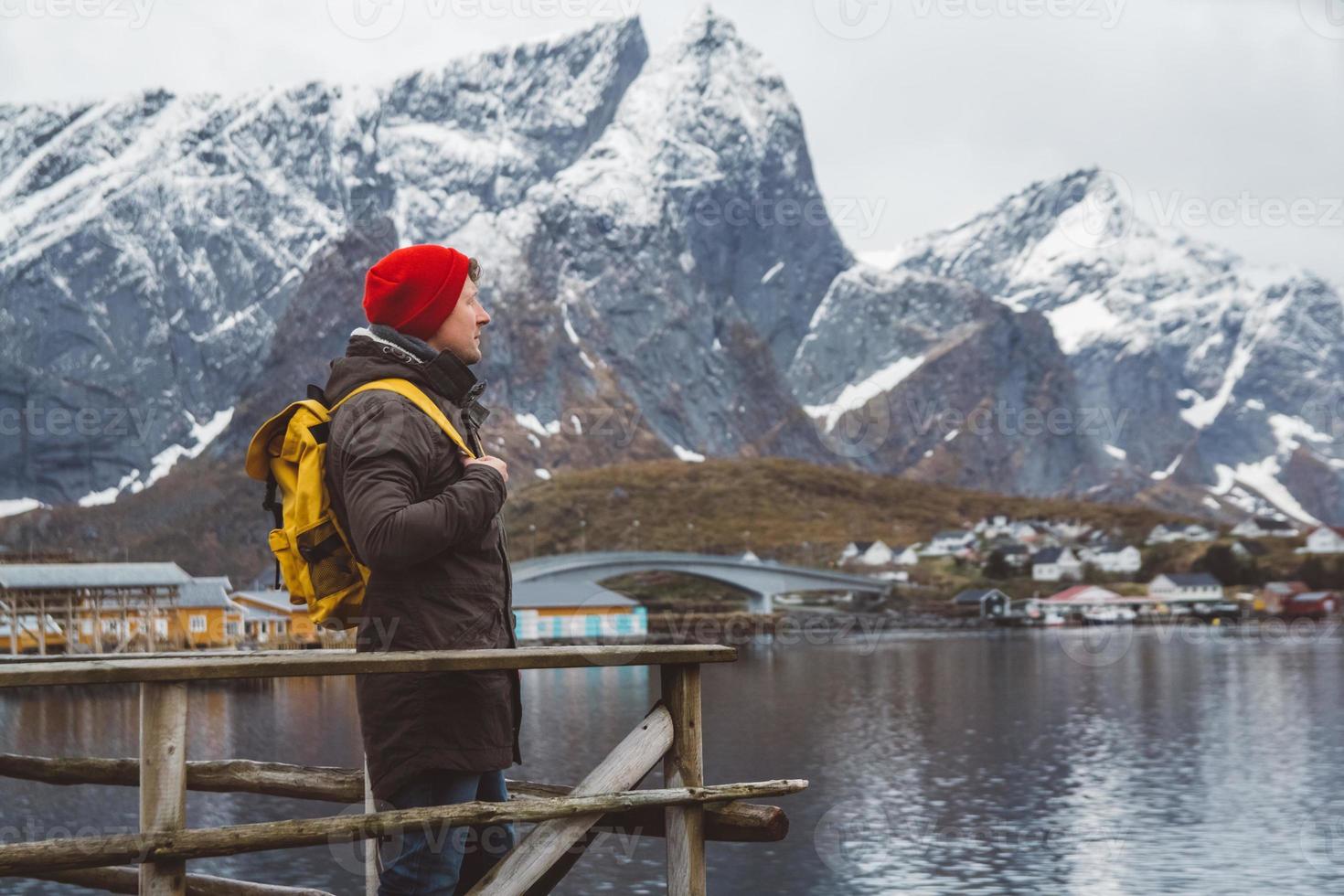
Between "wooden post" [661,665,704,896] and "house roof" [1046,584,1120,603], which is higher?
"wooden post" [661,665,704,896]

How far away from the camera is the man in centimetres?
558

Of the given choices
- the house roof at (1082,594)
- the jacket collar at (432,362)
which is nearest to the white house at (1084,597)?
the house roof at (1082,594)

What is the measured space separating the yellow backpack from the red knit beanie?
36 cm

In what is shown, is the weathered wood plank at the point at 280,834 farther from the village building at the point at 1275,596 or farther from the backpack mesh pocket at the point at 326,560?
the village building at the point at 1275,596

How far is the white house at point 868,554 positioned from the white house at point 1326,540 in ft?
172

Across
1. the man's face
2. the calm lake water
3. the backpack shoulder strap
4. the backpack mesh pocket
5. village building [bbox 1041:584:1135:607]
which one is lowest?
the calm lake water

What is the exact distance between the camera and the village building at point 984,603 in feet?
527

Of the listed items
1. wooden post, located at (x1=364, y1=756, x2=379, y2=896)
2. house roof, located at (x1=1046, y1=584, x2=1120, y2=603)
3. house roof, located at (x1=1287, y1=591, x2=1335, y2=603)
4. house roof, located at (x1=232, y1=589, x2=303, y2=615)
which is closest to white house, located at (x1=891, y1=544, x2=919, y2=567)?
house roof, located at (x1=1046, y1=584, x2=1120, y2=603)

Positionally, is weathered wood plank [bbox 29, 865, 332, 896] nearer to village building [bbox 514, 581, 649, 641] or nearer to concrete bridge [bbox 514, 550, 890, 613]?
village building [bbox 514, 581, 649, 641]

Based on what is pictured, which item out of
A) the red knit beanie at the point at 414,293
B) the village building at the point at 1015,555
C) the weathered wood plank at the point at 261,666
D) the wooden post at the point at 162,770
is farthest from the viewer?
the village building at the point at 1015,555

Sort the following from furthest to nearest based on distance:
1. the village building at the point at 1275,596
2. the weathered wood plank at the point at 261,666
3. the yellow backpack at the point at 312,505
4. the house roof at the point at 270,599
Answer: the village building at the point at 1275,596 → the house roof at the point at 270,599 → the yellow backpack at the point at 312,505 → the weathered wood plank at the point at 261,666

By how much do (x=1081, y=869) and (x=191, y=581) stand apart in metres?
81.8

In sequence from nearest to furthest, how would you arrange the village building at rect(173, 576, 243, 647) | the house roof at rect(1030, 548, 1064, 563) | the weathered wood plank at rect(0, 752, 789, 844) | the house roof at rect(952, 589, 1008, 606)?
the weathered wood plank at rect(0, 752, 789, 844), the village building at rect(173, 576, 243, 647), the house roof at rect(952, 589, 1008, 606), the house roof at rect(1030, 548, 1064, 563)

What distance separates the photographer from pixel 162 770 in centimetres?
541
